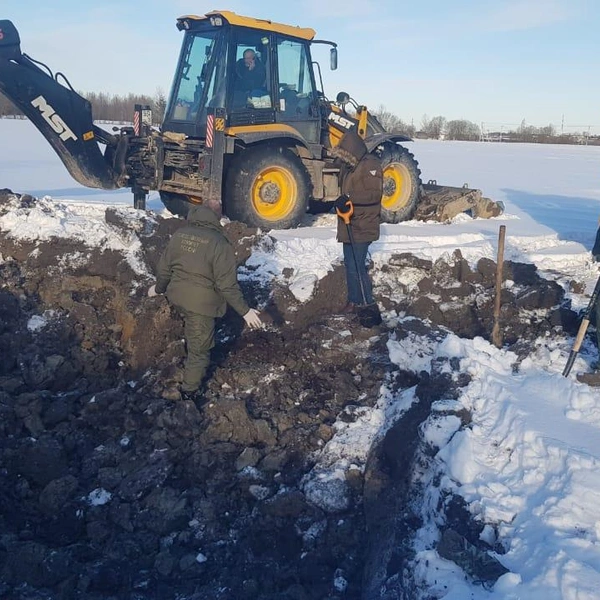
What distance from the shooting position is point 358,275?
7094 millimetres

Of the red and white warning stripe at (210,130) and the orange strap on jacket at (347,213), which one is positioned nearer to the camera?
the orange strap on jacket at (347,213)

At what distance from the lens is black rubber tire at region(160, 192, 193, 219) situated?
9.94 meters

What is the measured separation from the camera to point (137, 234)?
24.9ft

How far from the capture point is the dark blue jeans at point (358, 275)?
7.09 meters

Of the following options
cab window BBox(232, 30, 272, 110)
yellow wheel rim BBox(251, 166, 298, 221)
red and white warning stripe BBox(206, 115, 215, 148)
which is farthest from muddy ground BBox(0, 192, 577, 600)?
cab window BBox(232, 30, 272, 110)

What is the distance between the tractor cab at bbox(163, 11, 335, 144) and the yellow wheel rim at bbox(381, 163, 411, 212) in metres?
1.60

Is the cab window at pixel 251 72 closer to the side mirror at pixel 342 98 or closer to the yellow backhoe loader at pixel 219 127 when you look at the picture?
the yellow backhoe loader at pixel 219 127

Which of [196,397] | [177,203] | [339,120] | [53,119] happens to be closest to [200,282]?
[196,397]

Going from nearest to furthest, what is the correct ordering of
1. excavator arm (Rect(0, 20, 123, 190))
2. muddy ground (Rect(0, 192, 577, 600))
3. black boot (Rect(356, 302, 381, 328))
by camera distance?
muddy ground (Rect(0, 192, 577, 600)), black boot (Rect(356, 302, 381, 328)), excavator arm (Rect(0, 20, 123, 190))

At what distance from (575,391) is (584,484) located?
1.31 metres

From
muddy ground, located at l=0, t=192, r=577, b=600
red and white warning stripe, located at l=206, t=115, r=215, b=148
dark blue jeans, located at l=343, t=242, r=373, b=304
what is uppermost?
red and white warning stripe, located at l=206, t=115, r=215, b=148

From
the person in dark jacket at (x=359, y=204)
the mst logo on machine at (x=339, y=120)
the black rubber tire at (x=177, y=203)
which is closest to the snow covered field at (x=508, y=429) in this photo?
the person in dark jacket at (x=359, y=204)

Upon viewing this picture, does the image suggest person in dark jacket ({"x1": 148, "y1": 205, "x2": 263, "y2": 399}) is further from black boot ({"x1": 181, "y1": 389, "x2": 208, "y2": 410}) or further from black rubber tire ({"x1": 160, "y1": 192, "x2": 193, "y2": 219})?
black rubber tire ({"x1": 160, "y1": 192, "x2": 193, "y2": 219})

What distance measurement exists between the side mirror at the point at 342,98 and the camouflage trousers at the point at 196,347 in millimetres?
6251
